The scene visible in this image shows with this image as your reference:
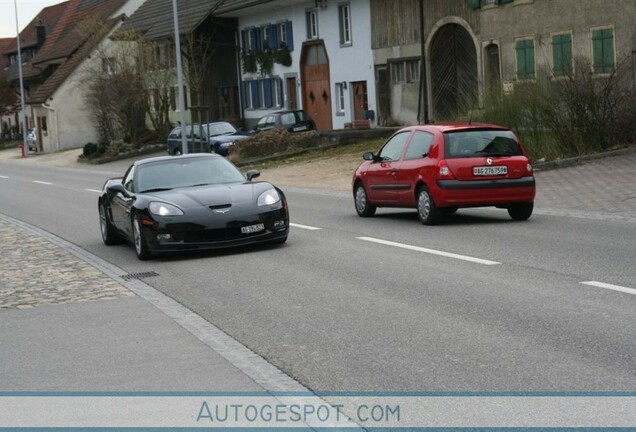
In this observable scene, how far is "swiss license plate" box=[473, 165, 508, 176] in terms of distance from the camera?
18000 millimetres

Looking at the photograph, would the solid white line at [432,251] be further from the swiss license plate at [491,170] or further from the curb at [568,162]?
the curb at [568,162]

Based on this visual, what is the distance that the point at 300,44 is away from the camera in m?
57.0

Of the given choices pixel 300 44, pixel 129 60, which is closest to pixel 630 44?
pixel 300 44

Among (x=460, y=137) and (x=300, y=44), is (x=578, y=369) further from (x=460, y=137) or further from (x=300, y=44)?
(x=300, y=44)

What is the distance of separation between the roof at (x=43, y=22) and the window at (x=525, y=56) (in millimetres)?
68804

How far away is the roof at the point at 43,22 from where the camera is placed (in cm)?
10475

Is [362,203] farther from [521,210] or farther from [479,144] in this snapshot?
[521,210]

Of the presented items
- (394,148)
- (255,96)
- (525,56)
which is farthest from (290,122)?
(394,148)

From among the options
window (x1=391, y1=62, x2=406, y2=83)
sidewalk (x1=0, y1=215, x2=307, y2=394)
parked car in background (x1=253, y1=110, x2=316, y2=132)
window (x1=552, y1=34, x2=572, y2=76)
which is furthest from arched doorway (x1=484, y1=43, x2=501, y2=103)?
sidewalk (x1=0, y1=215, x2=307, y2=394)

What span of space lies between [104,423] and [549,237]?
9.93 metres

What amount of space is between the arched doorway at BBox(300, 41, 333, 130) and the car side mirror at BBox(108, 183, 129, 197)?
3760 centimetres

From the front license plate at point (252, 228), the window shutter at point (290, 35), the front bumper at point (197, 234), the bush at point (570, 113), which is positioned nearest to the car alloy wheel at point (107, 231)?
the front bumper at point (197, 234)

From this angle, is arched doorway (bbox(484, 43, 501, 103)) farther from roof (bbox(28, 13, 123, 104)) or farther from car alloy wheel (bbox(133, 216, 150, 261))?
roof (bbox(28, 13, 123, 104))

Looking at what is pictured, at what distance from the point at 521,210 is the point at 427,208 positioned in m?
1.45
